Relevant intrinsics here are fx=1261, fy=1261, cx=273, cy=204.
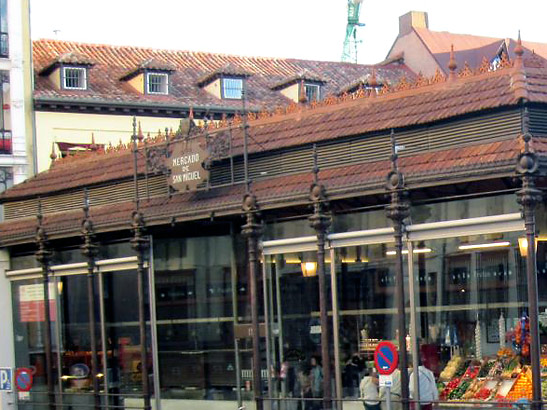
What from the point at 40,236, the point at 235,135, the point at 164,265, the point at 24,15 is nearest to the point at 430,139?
the point at 235,135

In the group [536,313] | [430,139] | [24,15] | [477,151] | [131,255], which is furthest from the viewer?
[24,15]

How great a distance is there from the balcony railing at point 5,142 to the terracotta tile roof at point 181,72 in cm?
225

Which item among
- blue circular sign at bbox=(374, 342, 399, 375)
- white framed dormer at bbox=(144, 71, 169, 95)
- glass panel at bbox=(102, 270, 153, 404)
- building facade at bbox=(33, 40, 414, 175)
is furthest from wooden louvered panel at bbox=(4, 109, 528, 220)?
white framed dormer at bbox=(144, 71, 169, 95)

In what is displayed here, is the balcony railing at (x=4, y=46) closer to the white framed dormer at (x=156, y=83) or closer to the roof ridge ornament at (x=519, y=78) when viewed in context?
the white framed dormer at (x=156, y=83)

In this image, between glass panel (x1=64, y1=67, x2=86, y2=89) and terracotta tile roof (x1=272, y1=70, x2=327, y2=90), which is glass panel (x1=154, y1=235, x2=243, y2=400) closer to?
glass panel (x1=64, y1=67, x2=86, y2=89)

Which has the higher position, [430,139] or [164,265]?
[430,139]

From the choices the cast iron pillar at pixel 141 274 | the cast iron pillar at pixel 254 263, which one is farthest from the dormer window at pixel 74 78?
the cast iron pillar at pixel 254 263

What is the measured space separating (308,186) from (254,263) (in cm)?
228

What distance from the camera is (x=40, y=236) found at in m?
30.4

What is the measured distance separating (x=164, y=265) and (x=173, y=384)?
2648 mm

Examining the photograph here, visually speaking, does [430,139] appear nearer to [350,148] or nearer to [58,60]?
[350,148]

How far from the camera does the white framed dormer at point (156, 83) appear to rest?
47.9 meters

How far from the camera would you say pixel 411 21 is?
6178 cm

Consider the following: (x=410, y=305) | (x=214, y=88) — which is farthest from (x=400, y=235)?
(x=214, y=88)
